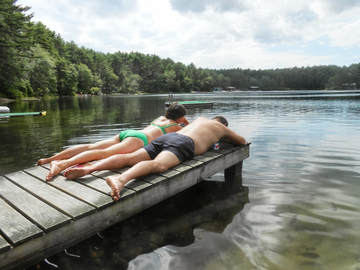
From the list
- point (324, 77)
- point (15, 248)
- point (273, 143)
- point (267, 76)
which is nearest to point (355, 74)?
point (324, 77)

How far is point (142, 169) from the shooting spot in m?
3.14

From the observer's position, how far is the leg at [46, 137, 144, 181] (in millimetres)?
3414

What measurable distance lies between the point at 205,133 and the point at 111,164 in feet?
5.81

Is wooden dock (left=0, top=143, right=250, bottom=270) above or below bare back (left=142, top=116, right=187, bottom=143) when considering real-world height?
below

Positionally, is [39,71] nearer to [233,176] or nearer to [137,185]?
[233,176]

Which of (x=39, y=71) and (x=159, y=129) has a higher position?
(x=39, y=71)

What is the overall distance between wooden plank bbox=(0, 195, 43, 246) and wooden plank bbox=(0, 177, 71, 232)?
0.05 meters

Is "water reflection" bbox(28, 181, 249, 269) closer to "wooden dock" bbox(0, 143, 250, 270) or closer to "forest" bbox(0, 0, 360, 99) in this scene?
"wooden dock" bbox(0, 143, 250, 270)

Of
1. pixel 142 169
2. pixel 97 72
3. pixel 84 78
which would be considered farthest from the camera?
pixel 97 72

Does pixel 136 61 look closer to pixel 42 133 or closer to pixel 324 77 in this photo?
pixel 324 77

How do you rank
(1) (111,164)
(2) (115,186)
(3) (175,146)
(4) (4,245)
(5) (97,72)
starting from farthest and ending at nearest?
(5) (97,72), (3) (175,146), (1) (111,164), (2) (115,186), (4) (4,245)

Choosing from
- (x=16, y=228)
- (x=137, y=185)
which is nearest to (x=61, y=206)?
(x=16, y=228)

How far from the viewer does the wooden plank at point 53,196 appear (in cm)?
239

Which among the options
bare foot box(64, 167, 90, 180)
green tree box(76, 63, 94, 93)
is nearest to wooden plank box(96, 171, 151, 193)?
bare foot box(64, 167, 90, 180)
